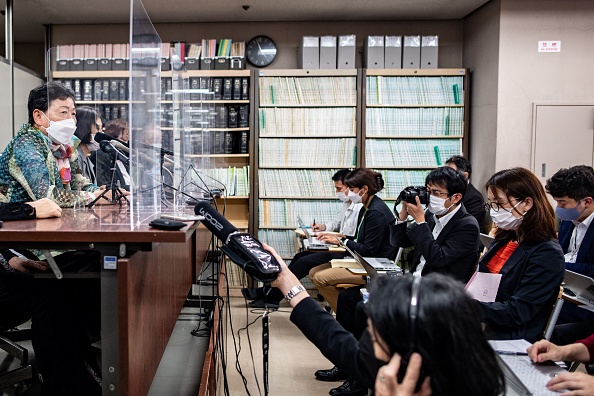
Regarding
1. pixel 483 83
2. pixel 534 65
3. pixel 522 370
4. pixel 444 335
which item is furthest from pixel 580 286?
pixel 483 83

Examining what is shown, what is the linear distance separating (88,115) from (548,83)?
149 inches

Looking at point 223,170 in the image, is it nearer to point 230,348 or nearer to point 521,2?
point 230,348

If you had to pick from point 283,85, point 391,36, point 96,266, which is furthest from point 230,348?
point 391,36

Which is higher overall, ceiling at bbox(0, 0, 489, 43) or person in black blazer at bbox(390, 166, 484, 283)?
ceiling at bbox(0, 0, 489, 43)

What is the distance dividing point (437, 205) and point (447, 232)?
20 centimetres

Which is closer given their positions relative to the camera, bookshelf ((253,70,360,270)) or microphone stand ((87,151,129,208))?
microphone stand ((87,151,129,208))

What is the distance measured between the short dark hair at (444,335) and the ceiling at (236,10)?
14.7 ft

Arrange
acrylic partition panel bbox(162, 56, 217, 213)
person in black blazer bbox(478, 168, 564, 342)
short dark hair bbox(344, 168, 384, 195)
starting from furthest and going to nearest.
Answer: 1. short dark hair bbox(344, 168, 384, 195)
2. acrylic partition panel bbox(162, 56, 217, 213)
3. person in black blazer bbox(478, 168, 564, 342)

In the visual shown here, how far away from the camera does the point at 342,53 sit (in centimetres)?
525

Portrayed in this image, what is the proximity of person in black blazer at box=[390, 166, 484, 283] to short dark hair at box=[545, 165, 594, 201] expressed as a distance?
52 cm

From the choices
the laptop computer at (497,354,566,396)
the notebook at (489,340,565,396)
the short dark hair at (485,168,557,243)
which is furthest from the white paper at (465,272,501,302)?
the laptop computer at (497,354,566,396)

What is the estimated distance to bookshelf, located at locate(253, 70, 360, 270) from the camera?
5262mm

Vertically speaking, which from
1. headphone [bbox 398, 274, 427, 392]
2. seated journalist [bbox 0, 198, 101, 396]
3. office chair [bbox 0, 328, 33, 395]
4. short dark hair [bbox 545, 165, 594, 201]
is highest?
short dark hair [bbox 545, 165, 594, 201]

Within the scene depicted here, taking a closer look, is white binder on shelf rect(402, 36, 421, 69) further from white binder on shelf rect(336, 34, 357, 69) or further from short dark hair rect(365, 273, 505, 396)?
short dark hair rect(365, 273, 505, 396)
